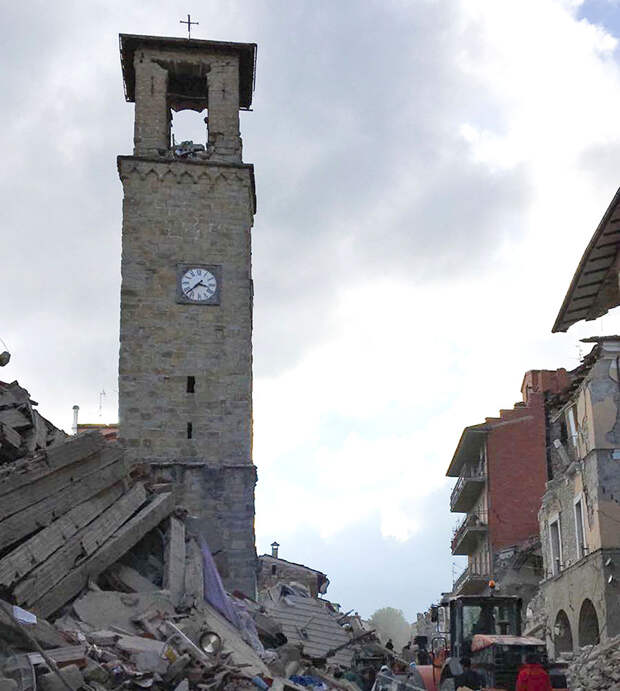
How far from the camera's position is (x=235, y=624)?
690 inches

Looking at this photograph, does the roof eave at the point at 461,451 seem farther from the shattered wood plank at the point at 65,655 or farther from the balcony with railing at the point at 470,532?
the shattered wood plank at the point at 65,655

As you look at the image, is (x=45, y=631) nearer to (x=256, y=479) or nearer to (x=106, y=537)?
(x=106, y=537)

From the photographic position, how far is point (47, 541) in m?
13.8

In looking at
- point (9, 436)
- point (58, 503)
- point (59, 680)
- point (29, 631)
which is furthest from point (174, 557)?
point (59, 680)

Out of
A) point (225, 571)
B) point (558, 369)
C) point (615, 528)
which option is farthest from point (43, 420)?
point (558, 369)

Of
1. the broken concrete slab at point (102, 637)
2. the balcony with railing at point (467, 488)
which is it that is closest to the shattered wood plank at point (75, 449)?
the broken concrete slab at point (102, 637)

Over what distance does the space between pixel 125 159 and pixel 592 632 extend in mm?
18260

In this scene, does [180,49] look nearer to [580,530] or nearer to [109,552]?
[580,530]

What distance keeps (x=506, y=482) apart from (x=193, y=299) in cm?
1975

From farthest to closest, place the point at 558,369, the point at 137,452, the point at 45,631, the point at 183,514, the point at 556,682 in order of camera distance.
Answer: the point at 558,369, the point at 137,452, the point at 183,514, the point at 556,682, the point at 45,631

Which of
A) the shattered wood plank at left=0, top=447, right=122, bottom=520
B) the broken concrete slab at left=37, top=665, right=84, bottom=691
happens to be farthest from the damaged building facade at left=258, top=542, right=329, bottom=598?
the broken concrete slab at left=37, top=665, right=84, bottom=691

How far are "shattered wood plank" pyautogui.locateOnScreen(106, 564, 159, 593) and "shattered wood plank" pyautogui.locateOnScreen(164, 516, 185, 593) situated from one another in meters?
0.26

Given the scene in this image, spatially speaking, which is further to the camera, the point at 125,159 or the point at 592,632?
the point at 125,159

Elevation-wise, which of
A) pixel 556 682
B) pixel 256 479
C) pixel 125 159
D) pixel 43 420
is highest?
pixel 125 159
